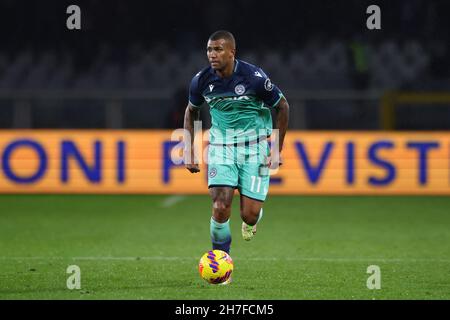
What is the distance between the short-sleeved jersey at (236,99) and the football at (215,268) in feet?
3.04

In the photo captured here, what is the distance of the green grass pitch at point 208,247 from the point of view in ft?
21.3

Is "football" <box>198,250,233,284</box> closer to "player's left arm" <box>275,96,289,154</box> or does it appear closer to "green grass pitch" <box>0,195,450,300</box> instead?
"green grass pitch" <box>0,195,450,300</box>

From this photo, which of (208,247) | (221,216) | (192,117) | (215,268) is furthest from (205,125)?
(215,268)

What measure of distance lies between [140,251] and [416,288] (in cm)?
292

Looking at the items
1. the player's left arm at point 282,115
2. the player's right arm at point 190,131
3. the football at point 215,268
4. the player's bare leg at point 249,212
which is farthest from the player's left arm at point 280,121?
the football at point 215,268

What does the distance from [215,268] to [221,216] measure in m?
0.48

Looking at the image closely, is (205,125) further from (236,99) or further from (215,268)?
(215,268)

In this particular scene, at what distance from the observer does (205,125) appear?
50.5 feet

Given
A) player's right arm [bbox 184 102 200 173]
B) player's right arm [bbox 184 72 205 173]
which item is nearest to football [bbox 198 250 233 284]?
player's right arm [bbox 184 72 205 173]

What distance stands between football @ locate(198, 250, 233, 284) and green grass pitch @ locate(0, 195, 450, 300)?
9 centimetres

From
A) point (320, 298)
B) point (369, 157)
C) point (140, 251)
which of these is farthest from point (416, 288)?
point (369, 157)

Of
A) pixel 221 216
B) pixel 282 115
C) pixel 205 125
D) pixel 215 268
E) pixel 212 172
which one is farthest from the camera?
pixel 205 125

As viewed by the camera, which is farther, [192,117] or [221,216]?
[192,117]

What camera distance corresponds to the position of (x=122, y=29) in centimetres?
1917
